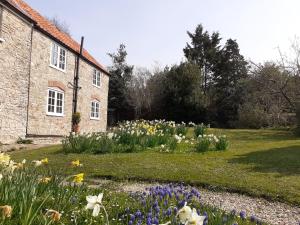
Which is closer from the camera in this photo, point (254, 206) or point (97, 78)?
point (254, 206)

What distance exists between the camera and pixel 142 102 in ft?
138

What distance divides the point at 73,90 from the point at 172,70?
1883 cm

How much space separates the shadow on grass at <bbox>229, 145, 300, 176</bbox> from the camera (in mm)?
9086

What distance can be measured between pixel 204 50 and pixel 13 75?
37223mm

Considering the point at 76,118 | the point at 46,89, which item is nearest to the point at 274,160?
the point at 46,89

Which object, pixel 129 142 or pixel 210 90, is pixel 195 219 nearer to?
pixel 129 142

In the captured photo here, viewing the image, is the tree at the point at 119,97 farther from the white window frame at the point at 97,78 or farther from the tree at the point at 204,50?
the white window frame at the point at 97,78

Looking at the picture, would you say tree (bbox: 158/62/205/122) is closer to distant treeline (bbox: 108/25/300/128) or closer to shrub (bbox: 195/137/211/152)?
distant treeline (bbox: 108/25/300/128)

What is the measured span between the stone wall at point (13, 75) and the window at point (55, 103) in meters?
2.67

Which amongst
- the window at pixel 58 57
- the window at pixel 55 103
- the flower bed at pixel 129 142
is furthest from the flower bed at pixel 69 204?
the window at pixel 58 57

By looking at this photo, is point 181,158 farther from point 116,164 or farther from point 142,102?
point 142,102

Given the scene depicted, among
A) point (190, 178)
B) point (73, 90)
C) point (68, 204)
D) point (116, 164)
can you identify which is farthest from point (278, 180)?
point (73, 90)

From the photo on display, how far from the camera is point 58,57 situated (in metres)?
19.8

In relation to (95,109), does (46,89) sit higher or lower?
higher
